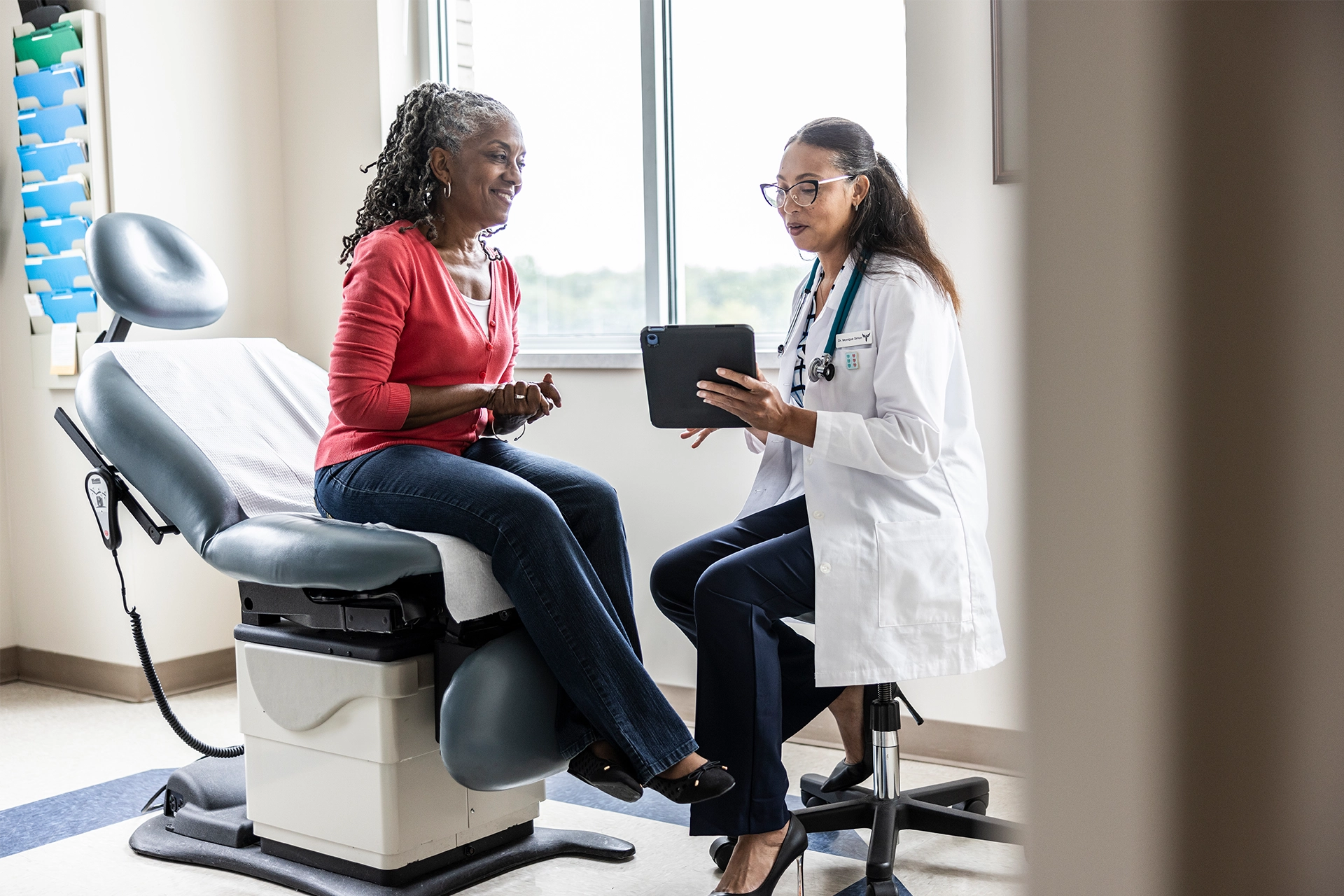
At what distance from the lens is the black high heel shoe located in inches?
62.2

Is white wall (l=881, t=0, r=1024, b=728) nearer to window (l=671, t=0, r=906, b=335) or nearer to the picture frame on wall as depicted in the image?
window (l=671, t=0, r=906, b=335)

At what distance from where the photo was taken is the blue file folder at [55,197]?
278 centimetres

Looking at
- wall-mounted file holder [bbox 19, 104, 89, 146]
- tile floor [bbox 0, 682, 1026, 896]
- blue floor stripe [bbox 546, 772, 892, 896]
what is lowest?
blue floor stripe [bbox 546, 772, 892, 896]

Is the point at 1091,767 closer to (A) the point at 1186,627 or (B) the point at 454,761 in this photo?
(A) the point at 1186,627

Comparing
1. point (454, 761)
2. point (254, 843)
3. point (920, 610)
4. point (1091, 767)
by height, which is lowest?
point (254, 843)

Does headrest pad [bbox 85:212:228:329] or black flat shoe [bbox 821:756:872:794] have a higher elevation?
headrest pad [bbox 85:212:228:329]

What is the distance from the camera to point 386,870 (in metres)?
1.67

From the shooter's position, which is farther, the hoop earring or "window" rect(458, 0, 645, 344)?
"window" rect(458, 0, 645, 344)

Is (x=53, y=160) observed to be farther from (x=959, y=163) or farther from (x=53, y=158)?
(x=959, y=163)

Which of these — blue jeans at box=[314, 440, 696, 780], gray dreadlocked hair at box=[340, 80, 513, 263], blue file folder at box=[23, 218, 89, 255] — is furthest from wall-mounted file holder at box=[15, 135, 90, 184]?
blue jeans at box=[314, 440, 696, 780]

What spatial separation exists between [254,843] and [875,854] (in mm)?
1022

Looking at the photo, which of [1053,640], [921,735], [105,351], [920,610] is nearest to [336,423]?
[105,351]

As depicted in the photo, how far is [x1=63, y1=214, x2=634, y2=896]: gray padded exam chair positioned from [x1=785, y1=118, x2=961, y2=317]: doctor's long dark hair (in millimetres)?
773

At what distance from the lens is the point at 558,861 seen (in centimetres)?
185
